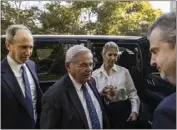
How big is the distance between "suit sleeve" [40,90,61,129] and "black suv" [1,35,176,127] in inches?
40.0

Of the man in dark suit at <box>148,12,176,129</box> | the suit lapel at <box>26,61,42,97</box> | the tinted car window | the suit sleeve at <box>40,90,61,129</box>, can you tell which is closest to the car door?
the tinted car window

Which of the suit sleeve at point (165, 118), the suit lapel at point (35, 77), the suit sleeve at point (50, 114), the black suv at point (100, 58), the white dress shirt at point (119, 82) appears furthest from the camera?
the black suv at point (100, 58)

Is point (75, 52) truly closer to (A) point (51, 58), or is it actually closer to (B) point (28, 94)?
(B) point (28, 94)

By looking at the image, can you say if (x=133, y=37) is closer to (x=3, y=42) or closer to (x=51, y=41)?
(x=51, y=41)

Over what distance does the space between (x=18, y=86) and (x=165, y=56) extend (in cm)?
84

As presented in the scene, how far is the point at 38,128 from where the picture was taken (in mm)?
1413

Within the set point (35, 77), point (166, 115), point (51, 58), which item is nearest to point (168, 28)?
point (166, 115)

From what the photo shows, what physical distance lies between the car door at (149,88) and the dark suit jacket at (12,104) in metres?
1.14

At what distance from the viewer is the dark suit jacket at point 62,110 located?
4.16 feet

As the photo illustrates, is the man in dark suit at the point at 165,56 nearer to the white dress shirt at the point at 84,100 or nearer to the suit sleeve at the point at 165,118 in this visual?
the suit sleeve at the point at 165,118

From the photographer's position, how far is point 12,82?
53.2 inches

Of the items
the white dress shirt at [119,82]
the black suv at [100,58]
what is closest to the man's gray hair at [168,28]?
the white dress shirt at [119,82]

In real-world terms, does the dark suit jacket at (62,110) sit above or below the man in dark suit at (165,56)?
below

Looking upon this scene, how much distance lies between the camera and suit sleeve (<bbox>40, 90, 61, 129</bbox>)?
1.26 m
